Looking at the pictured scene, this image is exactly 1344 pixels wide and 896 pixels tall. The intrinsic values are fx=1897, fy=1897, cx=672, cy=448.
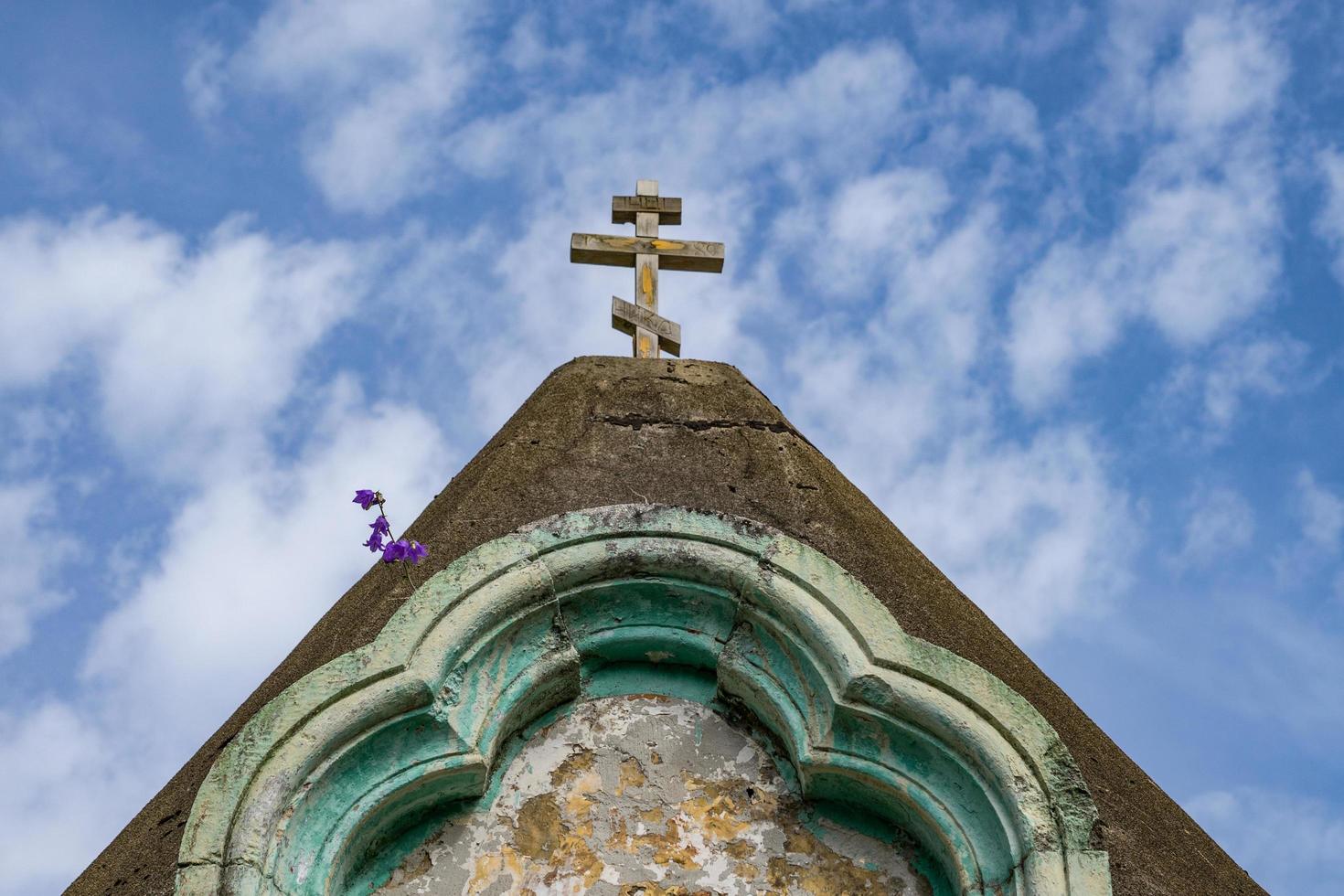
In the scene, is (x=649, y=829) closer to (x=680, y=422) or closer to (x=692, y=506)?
(x=692, y=506)

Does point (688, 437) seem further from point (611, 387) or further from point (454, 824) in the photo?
point (454, 824)

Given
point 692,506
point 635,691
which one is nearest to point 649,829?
point 635,691

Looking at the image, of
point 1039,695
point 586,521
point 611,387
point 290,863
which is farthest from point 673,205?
point 290,863

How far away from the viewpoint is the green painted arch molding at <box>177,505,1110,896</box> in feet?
12.5

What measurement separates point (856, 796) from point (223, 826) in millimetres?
1331

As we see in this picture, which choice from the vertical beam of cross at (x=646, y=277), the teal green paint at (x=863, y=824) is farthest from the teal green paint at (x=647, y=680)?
the vertical beam of cross at (x=646, y=277)

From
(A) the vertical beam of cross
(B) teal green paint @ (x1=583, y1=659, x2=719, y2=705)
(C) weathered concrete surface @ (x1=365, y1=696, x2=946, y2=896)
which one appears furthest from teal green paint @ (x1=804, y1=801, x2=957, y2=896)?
(A) the vertical beam of cross

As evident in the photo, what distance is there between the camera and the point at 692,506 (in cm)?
443

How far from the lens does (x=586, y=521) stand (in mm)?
4340

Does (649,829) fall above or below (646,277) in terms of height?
below

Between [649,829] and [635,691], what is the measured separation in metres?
0.37

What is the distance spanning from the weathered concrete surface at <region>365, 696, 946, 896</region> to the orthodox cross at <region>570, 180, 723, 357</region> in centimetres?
170

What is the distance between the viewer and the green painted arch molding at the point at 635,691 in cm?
382

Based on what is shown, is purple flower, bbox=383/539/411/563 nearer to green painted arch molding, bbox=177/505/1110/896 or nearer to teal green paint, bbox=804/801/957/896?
green painted arch molding, bbox=177/505/1110/896
